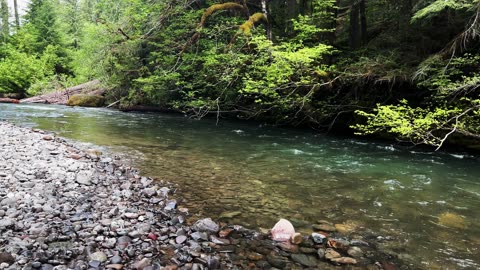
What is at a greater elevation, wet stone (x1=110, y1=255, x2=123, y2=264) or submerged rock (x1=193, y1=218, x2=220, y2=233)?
wet stone (x1=110, y1=255, x2=123, y2=264)

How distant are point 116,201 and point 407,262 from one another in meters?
4.55

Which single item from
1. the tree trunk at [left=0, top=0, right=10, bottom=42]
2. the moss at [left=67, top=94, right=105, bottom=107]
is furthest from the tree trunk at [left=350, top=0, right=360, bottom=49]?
the tree trunk at [left=0, top=0, right=10, bottom=42]

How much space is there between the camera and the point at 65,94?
1222 inches

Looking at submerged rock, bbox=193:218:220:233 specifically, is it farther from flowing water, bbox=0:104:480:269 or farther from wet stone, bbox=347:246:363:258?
wet stone, bbox=347:246:363:258

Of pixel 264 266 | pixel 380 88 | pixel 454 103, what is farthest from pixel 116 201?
pixel 380 88

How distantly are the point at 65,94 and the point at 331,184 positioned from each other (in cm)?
2970

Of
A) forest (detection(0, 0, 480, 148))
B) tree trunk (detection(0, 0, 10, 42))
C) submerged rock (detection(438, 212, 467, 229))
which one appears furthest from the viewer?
tree trunk (detection(0, 0, 10, 42))

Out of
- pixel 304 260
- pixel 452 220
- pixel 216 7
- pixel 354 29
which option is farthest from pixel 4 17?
pixel 452 220

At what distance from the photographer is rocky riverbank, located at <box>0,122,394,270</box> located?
13.4ft

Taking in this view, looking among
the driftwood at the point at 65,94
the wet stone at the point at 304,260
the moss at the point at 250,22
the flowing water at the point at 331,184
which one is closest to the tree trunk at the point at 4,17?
the driftwood at the point at 65,94

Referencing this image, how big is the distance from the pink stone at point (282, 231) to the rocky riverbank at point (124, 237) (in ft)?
0.30

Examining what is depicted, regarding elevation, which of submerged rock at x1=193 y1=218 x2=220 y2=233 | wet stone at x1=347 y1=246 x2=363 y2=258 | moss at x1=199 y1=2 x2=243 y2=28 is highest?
moss at x1=199 y1=2 x2=243 y2=28

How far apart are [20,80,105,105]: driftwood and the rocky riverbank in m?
24.5

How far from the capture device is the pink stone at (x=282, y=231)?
492 cm
